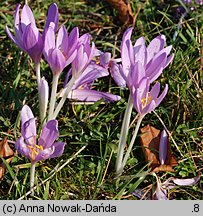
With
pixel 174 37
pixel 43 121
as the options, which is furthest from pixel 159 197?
pixel 174 37

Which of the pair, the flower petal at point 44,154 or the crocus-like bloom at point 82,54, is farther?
the crocus-like bloom at point 82,54

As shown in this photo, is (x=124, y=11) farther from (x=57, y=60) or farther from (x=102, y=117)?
(x=57, y=60)

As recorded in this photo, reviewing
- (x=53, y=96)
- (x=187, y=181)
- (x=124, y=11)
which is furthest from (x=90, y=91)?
(x=124, y=11)

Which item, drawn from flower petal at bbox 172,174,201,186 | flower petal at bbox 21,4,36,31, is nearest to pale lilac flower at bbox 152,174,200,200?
A: flower petal at bbox 172,174,201,186

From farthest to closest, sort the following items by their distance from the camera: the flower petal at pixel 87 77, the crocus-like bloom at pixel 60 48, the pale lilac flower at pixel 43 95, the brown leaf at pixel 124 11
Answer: the brown leaf at pixel 124 11 < the flower petal at pixel 87 77 < the pale lilac flower at pixel 43 95 < the crocus-like bloom at pixel 60 48

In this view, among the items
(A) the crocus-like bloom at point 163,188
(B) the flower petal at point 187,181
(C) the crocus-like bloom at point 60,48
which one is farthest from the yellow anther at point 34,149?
(B) the flower petal at point 187,181

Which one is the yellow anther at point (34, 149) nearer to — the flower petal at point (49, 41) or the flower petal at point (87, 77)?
the flower petal at point (49, 41)
